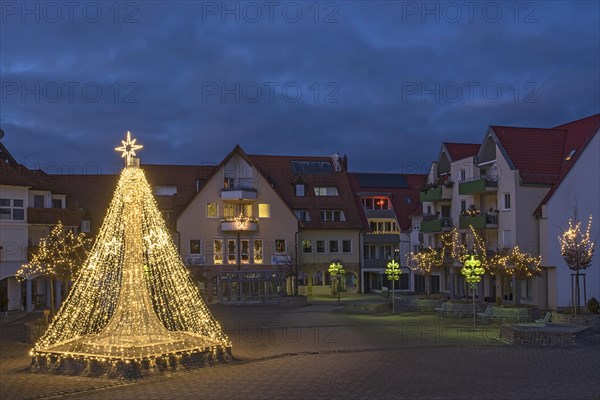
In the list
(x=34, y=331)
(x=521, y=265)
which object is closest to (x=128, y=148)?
(x=34, y=331)

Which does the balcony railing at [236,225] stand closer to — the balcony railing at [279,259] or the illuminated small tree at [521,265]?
the balcony railing at [279,259]

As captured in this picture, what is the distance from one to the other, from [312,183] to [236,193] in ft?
30.8

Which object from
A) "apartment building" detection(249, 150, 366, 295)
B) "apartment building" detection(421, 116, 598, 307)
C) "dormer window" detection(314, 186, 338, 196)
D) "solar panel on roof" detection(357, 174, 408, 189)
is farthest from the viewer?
"solar panel on roof" detection(357, 174, 408, 189)

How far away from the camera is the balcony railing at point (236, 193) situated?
2260 inches

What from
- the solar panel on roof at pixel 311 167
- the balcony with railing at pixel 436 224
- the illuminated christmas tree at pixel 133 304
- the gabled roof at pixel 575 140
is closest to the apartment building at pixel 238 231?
the solar panel on roof at pixel 311 167

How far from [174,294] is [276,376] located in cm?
565

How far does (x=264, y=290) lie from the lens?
5597 cm

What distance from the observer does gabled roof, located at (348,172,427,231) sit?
214ft

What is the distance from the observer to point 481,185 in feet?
153

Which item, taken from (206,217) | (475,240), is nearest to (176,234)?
(206,217)

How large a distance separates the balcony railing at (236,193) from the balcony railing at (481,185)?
55.5 feet

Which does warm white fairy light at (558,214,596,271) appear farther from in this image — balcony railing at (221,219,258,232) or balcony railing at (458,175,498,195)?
balcony railing at (221,219,258,232)

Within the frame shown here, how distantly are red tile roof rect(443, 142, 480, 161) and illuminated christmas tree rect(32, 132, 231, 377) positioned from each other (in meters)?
31.6

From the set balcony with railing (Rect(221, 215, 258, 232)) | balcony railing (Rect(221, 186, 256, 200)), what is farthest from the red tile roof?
balcony with railing (Rect(221, 215, 258, 232))
